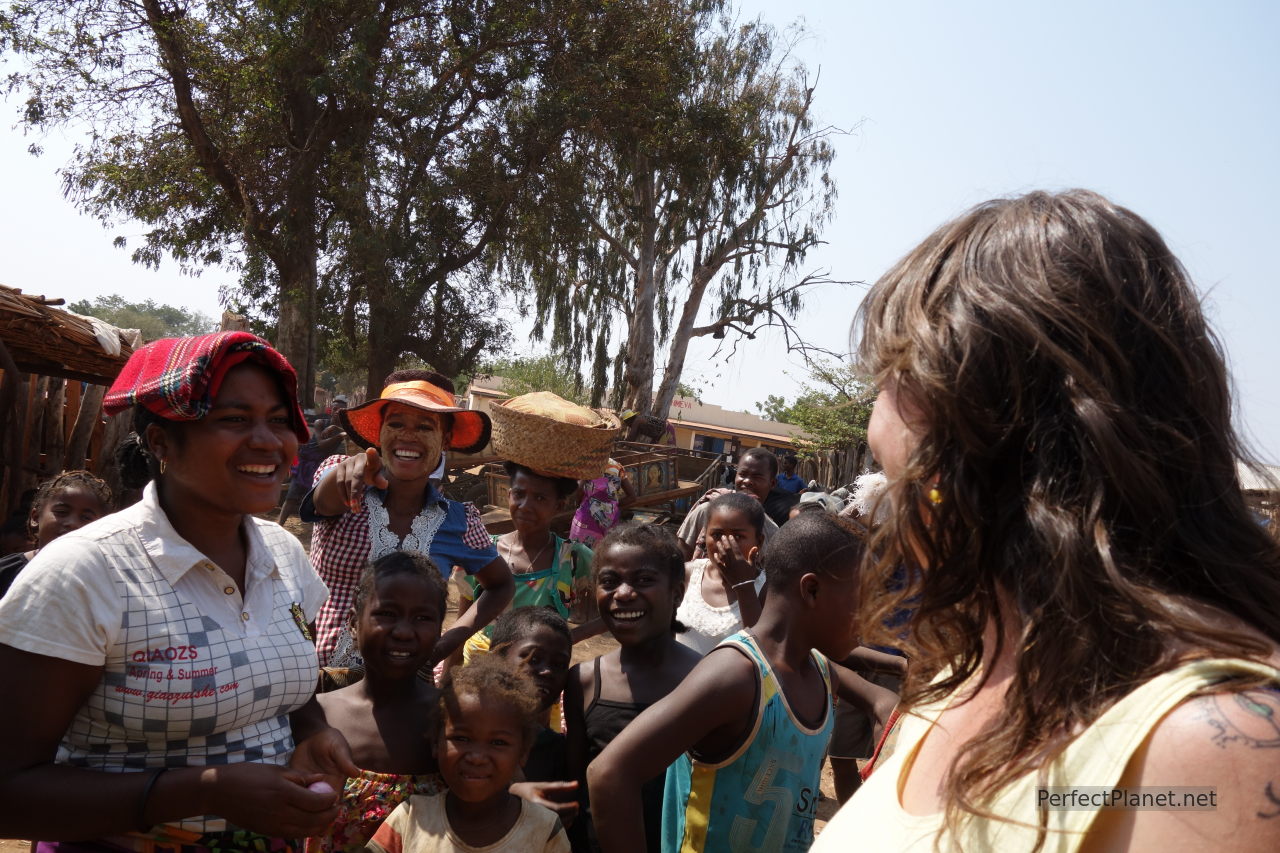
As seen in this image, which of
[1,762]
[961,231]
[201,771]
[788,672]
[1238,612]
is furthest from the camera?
[788,672]

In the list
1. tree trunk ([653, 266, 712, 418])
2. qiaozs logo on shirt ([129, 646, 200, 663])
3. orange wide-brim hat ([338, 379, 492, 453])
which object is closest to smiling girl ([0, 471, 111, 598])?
orange wide-brim hat ([338, 379, 492, 453])

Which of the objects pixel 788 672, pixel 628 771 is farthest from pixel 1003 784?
pixel 788 672

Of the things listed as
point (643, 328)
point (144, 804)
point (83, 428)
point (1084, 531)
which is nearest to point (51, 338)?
point (83, 428)

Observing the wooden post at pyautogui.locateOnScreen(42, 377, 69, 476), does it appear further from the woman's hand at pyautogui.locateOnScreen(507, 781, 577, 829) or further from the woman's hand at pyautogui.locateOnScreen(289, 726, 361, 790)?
the woman's hand at pyautogui.locateOnScreen(289, 726, 361, 790)

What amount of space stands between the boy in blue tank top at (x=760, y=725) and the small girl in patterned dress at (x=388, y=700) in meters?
0.77

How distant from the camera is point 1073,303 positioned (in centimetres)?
99

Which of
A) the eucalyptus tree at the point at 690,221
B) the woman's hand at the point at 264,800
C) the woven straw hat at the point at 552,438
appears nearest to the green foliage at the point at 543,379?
the eucalyptus tree at the point at 690,221

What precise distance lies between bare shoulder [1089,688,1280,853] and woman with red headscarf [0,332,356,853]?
1488 millimetres

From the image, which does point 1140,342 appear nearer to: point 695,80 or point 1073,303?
point 1073,303

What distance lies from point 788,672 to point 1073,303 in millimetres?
1589

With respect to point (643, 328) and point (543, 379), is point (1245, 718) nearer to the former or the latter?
point (643, 328)

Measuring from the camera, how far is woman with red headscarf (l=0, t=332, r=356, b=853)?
5.38 ft

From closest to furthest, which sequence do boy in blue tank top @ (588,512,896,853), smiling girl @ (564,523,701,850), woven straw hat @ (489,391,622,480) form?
boy in blue tank top @ (588,512,896,853)
smiling girl @ (564,523,701,850)
woven straw hat @ (489,391,622,480)

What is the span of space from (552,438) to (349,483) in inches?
61.9
